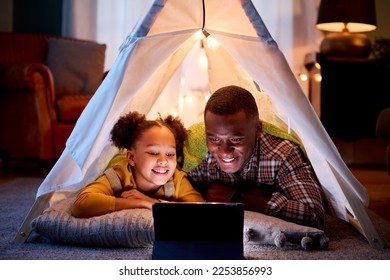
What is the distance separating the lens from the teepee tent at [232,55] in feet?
5.55

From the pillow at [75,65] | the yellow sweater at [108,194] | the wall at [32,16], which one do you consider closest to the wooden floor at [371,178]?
the pillow at [75,65]

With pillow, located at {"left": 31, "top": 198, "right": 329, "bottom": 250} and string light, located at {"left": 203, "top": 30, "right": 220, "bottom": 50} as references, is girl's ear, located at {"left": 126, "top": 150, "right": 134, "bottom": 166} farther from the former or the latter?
string light, located at {"left": 203, "top": 30, "right": 220, "bottom": 50}

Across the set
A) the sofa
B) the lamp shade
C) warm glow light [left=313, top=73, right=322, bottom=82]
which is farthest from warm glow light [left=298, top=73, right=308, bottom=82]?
the sofa

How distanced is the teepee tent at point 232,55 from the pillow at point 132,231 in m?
0.12

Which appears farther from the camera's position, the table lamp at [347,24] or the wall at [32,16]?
the wall at [32,16]

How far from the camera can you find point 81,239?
163cm

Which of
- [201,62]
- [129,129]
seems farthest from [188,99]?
[129,129]

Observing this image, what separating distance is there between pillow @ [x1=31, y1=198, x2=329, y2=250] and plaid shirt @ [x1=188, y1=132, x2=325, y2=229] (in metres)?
0.11

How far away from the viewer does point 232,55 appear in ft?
5.83

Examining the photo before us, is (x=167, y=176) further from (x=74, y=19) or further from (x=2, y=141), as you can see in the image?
(x=74, y=19)

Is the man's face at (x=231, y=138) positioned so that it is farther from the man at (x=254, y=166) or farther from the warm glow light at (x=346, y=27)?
the warm glow light at (x=346, y=27)

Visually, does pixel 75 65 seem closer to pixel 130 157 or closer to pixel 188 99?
pixel 188 99

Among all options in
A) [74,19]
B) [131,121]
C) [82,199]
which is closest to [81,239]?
[82,199]

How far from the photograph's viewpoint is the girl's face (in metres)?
1.90
